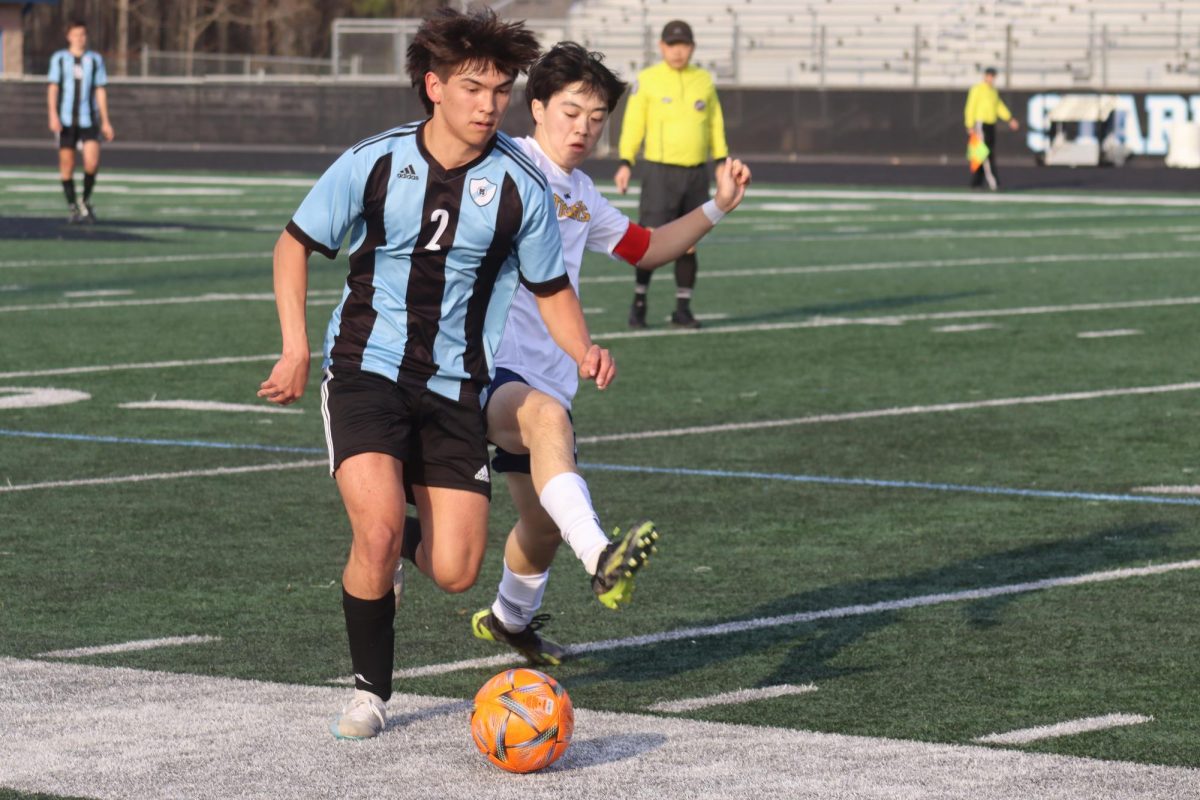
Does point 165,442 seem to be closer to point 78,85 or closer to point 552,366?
point 552,366

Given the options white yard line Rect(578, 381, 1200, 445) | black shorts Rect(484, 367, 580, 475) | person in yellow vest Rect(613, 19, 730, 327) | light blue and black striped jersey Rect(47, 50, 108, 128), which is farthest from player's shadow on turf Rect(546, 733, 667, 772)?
light blue and black striped jersey Rect(47, 50, 108, 128)

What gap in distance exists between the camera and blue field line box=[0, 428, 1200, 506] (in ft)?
31.2

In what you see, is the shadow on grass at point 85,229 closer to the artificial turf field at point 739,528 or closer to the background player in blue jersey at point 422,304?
the artificial turf field at point 739,528

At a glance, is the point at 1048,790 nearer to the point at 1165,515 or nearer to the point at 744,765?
the point at 744,765

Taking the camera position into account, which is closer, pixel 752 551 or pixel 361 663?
pixel 361 663

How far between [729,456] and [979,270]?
36.4 feet

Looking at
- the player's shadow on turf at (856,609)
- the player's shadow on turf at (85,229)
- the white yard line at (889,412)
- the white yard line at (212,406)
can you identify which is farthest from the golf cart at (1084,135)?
the player's shadow on turf at (856,609)

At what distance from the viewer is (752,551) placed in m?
8.34

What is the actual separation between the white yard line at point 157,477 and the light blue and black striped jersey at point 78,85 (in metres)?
16.5

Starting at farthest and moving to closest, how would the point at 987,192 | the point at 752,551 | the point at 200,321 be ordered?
the point at 987,192 → the point at 200,321 → the point at 752,551

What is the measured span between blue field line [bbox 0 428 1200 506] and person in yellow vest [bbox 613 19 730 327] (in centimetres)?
569

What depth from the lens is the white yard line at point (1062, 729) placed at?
561cm

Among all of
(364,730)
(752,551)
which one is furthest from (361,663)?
(752,551)

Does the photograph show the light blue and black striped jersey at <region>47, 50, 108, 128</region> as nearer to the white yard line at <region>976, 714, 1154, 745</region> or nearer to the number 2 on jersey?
the number 2 on jersey
